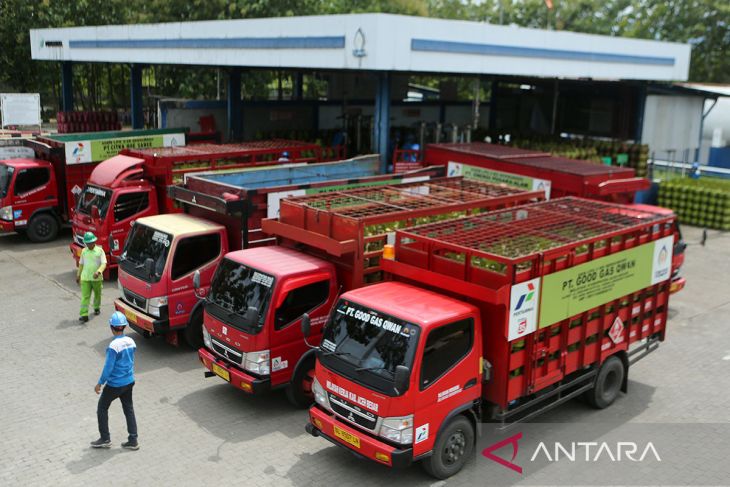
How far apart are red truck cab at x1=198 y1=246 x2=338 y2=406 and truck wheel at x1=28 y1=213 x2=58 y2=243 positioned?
10.7m

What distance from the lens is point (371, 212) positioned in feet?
35.7

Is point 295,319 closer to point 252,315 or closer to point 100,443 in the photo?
point 252,315

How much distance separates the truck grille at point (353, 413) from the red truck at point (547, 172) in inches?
324

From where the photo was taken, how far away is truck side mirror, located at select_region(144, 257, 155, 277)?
11.0m

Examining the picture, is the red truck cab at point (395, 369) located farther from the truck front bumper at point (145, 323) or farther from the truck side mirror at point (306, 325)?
the truck front bumper at point (145, 323)

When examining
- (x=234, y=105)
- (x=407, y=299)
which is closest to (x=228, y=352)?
Result: (x=407, y=299)

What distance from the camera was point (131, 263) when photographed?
462 inches

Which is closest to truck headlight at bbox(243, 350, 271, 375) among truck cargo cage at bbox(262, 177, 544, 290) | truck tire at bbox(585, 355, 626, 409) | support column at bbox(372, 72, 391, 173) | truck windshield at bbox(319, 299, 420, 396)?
truck windshield at bbox(319, 299, 420, 396)

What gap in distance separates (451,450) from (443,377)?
977 mm

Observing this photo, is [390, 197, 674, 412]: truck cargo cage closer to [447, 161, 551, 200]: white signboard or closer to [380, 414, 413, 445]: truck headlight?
[380, 414, 413, 445]: truck headlight

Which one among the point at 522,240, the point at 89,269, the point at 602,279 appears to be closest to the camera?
the point at 602,279

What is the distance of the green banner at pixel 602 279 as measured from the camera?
27.5 ft

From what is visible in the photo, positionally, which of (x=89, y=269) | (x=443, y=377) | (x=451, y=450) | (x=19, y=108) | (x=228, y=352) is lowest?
(x=451, y=450)

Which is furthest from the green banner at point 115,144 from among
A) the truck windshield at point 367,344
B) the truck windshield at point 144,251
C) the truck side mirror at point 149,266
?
the truck windshield at point 367,344
